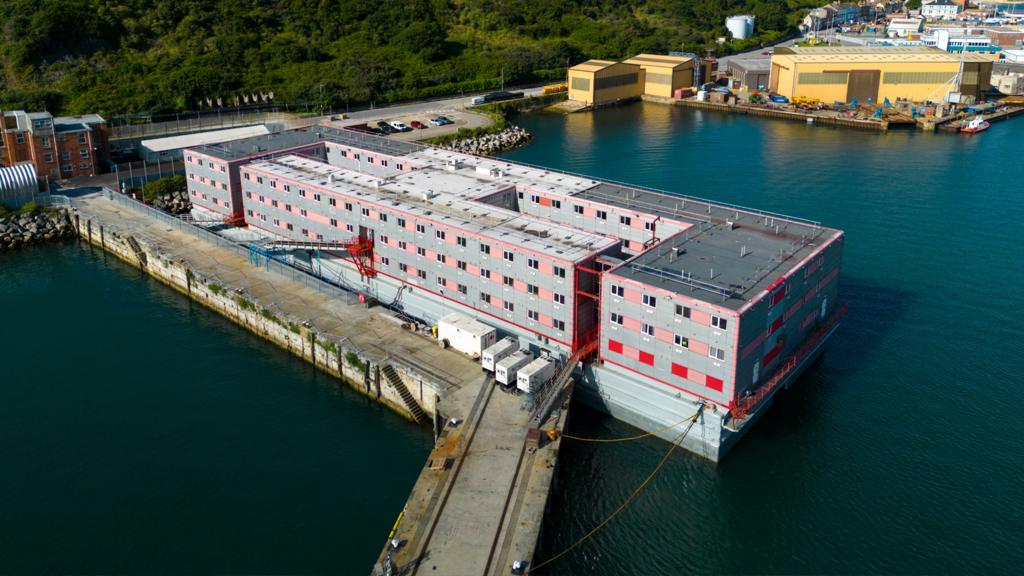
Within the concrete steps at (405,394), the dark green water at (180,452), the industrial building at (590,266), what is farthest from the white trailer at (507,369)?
the dark green water at (180,452)

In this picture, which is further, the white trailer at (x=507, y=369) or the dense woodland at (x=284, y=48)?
the dense woodland at (x=284, y=48)

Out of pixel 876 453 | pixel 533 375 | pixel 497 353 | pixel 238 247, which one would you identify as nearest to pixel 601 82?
pixel 238 247

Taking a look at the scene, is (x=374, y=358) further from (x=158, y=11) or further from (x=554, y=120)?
(x=158, y=11)

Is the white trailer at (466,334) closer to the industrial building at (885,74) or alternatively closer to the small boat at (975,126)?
the small boat at (975,126)

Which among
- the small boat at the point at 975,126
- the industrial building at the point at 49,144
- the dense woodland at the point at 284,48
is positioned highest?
the dense woodland at the point at 284,48

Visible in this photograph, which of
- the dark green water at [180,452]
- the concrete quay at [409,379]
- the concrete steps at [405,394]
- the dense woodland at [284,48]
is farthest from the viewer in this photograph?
the dense woodland at [284,48]

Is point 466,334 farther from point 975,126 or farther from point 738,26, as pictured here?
point 738,26

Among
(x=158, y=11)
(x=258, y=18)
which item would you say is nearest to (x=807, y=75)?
(x=258, y=18)
